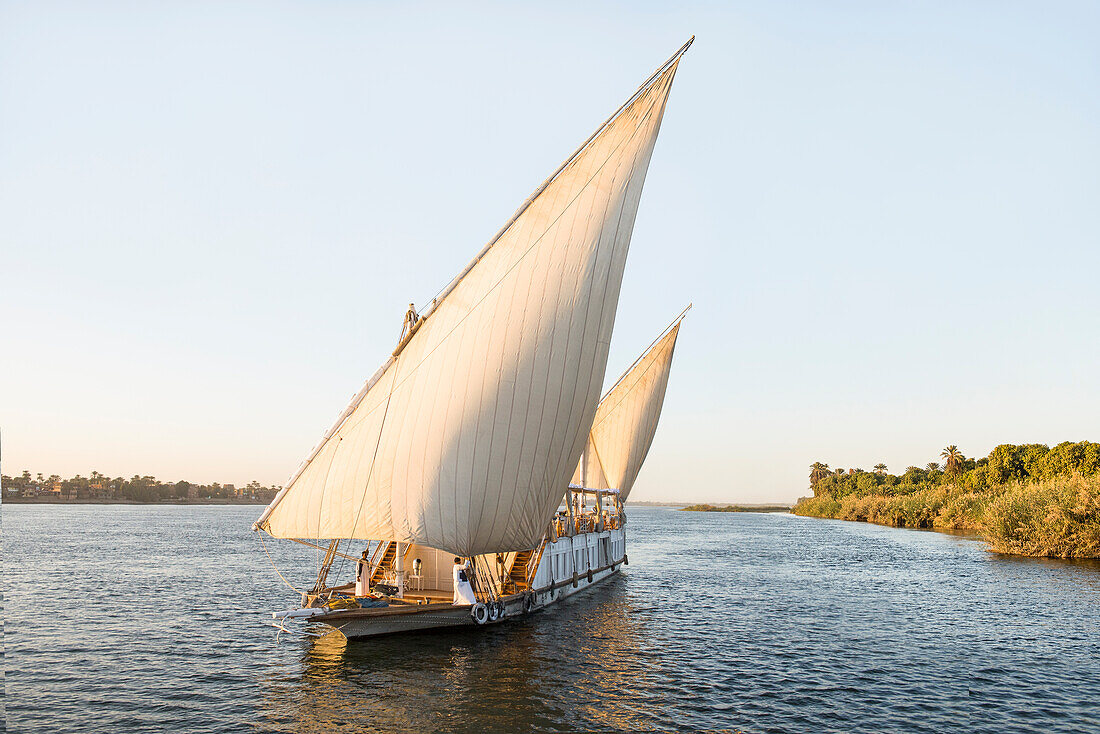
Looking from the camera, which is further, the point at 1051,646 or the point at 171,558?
→ the point at 171,558

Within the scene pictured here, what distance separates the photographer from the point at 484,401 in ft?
86.8

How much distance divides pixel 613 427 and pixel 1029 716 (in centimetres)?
4058

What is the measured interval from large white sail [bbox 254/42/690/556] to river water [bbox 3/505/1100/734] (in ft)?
17.1

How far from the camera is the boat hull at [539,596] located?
26203 millimetres

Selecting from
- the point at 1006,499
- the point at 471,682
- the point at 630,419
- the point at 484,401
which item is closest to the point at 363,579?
the point at 471,682

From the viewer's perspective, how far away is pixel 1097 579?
48.8 metres

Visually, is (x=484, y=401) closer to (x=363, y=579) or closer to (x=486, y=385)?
(x=486, y=385)

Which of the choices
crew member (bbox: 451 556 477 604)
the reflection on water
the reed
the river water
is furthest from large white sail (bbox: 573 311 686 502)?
the reed

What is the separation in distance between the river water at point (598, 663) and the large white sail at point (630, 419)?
1288 centimetres

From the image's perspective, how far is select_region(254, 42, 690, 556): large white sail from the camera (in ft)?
86.5

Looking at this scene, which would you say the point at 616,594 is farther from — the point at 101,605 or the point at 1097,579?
the point at 1097,579

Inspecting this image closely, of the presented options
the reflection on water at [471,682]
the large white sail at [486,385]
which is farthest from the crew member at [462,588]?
the large white sail at [486,385]

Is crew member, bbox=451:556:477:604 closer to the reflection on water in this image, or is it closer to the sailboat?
the sailboat

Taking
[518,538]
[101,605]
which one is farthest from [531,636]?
[101,605]
